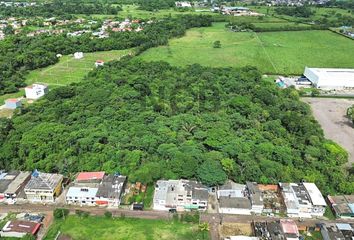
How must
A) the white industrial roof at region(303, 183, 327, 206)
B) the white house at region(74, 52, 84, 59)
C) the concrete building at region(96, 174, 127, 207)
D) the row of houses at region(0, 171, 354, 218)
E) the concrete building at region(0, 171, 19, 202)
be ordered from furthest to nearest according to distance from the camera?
the white house at region(74, 52, 84, 59)
the concrete building at region(0, 171, 19, 202)
the concrete building at region(96, 174, 127, 207)
the row of houses at region(0, 171, 354, 218)
the white industrial roof at region(303, 183, 327, 206)

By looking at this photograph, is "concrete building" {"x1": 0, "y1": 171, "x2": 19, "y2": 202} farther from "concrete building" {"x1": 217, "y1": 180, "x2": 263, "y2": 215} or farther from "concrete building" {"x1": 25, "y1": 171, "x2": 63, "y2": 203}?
"concrete building" {"x1": 217, "y1": 180, "x2": 263, "y2": 215}

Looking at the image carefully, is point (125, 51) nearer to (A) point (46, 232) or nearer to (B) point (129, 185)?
(B) point (129, 185)

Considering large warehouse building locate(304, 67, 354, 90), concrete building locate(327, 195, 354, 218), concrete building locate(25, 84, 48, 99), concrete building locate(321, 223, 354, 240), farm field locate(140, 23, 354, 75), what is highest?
concrete building locate(321, 223, 354, 240)

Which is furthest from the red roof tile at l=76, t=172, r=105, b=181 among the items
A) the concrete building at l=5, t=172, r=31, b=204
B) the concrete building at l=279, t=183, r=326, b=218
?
the concrete building at l=279, t=183, r=326, b=218

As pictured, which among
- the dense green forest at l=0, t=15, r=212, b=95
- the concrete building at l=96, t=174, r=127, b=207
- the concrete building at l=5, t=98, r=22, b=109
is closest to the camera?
the concrete building at l=96, t=174, r=127, b=207

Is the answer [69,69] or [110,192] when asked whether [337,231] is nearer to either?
[110,192]

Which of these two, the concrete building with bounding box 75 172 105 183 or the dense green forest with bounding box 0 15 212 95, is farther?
the dense green forest with bounding box 0 15 212 95
